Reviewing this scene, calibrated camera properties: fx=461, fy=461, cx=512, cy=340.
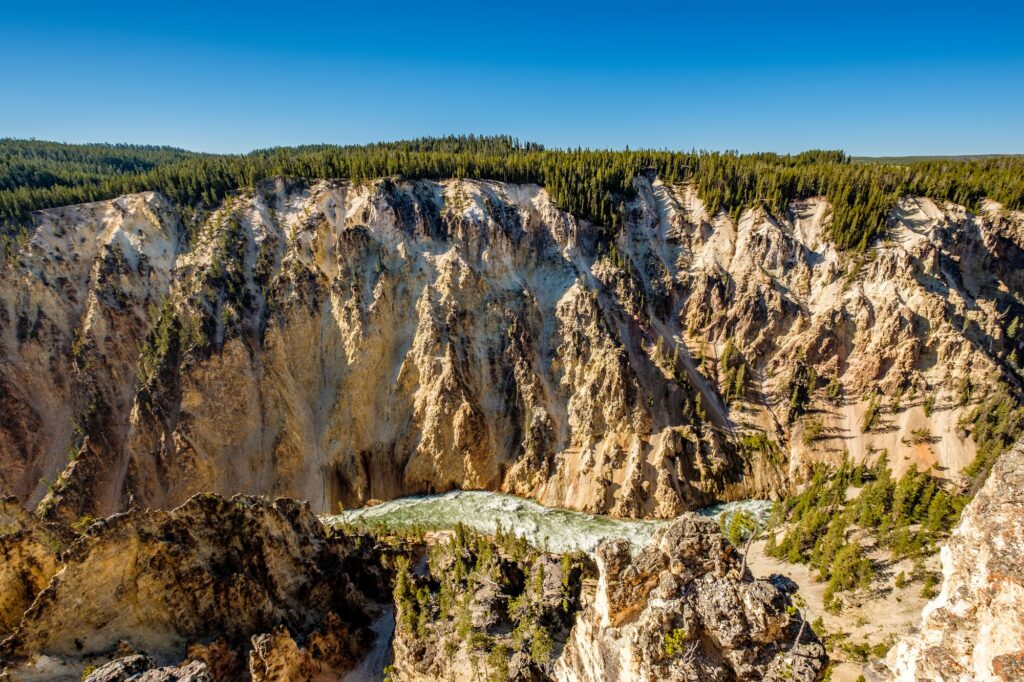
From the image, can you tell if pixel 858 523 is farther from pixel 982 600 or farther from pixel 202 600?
pixel 202 600

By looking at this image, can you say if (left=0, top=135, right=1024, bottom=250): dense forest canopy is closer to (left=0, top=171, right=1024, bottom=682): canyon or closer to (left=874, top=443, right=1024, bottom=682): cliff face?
(left=0, top=171, right=1024, bottom=682): canyon

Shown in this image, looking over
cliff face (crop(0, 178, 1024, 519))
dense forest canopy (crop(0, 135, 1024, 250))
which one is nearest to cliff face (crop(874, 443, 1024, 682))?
cliff face (crop(0, 178, 1024, 519))

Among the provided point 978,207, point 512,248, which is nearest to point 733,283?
point 512,248

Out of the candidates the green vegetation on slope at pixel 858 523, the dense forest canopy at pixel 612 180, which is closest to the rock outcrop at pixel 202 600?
the green vegetation on slope at pixel 858 523

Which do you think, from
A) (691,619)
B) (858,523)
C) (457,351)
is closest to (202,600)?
(691,619)

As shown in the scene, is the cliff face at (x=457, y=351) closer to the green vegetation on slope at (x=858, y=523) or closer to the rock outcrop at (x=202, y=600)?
the green vegetation on slope at (x=858, y=523)

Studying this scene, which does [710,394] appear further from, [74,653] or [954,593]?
[74,653]
